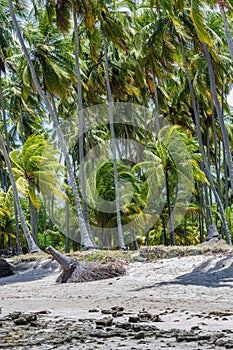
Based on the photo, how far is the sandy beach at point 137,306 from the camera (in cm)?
596

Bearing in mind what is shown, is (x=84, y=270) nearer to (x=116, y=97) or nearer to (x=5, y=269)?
(x=5, y=269)

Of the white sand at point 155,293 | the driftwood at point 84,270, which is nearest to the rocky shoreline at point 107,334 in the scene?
the white sand at point 155,293

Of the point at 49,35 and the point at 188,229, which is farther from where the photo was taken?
the point at 188,229

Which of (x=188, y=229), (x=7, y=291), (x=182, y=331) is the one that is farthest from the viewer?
(x=188, y=229)

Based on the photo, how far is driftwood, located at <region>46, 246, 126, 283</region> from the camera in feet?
45.9

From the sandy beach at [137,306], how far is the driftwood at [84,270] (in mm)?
342

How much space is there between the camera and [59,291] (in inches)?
500

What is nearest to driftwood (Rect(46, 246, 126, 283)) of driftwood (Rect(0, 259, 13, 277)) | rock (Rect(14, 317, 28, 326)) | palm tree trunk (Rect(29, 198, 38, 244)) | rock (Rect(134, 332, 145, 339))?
driftwood (Rect(0, 259, 13, 277))

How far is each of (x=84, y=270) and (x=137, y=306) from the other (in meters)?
5.05

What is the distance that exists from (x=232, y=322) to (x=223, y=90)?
18934 mm

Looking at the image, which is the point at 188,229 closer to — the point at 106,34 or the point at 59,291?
the point at 106,34

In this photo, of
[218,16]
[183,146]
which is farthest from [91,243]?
[218,16]

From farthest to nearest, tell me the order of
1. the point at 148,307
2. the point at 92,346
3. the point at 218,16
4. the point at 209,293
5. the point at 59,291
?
the point at 218,16
the point at 59,291
the point at 209,293
the point at 148,307
the point at 92,346

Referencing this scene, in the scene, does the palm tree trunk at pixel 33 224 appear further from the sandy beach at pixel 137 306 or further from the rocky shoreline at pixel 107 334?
the rocky shoreline at pixel 107 334
